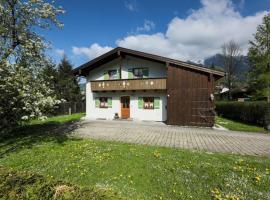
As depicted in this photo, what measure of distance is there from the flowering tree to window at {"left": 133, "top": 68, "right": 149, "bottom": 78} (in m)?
8.30

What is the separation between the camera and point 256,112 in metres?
14.3

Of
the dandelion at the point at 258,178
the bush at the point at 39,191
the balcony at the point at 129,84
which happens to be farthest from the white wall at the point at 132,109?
the bush at the point at 39,191

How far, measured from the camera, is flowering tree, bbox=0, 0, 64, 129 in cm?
732

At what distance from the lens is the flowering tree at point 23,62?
7.32 meters

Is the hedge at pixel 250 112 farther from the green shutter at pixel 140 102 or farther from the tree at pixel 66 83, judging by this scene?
the tree at pixel 66 83

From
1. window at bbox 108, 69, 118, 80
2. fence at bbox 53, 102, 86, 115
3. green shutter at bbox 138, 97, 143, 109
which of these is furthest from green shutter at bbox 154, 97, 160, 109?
fence at bbox 53, 102, 86, 115

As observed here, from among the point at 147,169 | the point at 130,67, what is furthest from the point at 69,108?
the point at 147,169

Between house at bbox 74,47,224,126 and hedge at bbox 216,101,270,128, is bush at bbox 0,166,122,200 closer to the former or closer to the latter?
house at bbox 74,47,224,126

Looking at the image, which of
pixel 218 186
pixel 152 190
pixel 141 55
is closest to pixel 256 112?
pixel 141 55

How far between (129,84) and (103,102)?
3.95 metres

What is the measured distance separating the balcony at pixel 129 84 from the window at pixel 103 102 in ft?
4.28

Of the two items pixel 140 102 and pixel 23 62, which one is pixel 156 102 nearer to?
pixel 140 102

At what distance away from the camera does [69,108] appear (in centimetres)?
2528

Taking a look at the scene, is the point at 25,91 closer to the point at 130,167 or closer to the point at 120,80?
the point at 130,167
